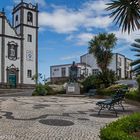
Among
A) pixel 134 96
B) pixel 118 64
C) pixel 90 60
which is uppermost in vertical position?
pixel 90 60

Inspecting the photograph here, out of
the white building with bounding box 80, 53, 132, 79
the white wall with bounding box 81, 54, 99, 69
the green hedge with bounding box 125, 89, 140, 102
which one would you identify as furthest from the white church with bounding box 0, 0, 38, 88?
the green hedge with bounding box 125, 89, 140, 102

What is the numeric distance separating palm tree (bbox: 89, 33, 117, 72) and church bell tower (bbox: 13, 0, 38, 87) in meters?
13.8

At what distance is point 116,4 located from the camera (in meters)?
16.6

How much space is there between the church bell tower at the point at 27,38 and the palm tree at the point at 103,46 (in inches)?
543

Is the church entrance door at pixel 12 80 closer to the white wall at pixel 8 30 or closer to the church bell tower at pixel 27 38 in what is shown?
the church bell tower at pixel 27 38

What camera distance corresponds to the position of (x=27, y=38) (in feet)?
175

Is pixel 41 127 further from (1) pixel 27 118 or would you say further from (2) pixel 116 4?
(2) pixel 116 4

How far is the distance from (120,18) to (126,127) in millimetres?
10468

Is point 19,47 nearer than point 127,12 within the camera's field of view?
No

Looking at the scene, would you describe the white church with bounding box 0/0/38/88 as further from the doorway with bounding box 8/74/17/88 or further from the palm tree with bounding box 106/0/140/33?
the palm tree with bounding box 106/0/140/33

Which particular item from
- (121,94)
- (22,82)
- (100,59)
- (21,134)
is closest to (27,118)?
(21,134)

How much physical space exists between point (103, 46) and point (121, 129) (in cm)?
3582

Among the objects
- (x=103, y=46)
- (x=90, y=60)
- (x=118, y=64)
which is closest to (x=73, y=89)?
(x=103, y=46)

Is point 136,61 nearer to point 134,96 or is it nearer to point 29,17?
point 134,96
